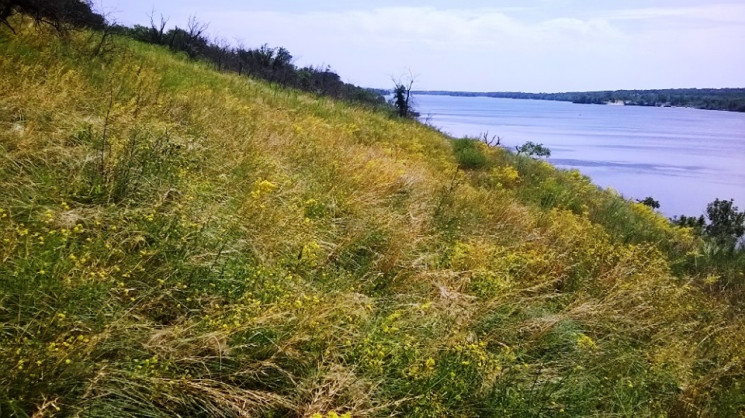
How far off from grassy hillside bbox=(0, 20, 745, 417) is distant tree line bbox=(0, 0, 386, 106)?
0.68 metres

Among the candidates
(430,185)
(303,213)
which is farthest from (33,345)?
(430,185)

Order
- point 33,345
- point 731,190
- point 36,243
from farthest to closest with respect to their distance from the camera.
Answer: point 731,190 < point 36,243 < point 33,345

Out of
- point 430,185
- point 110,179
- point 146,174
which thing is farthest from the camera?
point 430,185

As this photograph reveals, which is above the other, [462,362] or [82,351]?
[82,351]

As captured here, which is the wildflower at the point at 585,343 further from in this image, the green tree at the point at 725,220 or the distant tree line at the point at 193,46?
the green tree at the point at 725,220

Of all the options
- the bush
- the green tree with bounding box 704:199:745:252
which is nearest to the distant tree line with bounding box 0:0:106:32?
the bush

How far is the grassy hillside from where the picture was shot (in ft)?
7.02

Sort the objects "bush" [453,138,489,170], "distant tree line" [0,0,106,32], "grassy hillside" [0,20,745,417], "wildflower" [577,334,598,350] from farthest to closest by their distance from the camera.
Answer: "bush" [453,138,489,170], "distant tree line" [0,0,106,32], "wildflower" [577,334,598,350], "grassy hillside" [0,20,745,417]

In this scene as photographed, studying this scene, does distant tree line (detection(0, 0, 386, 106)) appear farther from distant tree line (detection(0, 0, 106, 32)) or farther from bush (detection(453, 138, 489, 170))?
bush (detection(453, 138, 489, 170))

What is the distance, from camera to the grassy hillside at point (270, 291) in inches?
84.2

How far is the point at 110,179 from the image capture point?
3254 millimetres

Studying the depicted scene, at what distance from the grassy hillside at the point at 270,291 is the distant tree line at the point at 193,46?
68cm

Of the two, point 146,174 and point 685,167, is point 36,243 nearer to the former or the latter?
point 146,174

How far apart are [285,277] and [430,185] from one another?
3904 mm
